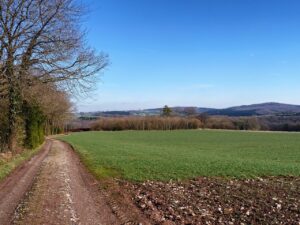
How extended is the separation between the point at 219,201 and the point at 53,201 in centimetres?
516

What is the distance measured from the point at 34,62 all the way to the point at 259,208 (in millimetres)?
19104

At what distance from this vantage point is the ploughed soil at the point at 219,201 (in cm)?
947

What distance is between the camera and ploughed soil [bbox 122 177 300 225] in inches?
373

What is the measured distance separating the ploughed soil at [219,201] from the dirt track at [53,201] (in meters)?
1.30

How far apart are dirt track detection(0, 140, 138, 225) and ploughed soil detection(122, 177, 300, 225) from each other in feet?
4.28

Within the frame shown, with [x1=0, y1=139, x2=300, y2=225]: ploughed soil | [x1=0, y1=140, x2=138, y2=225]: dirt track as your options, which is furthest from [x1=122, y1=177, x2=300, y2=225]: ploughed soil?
[x1=0, y1=140, x2=138, y2=225]: dirt track

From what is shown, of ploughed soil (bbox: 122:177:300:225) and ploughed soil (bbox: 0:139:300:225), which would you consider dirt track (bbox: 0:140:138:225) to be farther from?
ploughed soil (bbox: 122:177:300:225)

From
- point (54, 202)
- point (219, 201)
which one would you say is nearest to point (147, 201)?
point (219, 201)

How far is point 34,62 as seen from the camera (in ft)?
80.7

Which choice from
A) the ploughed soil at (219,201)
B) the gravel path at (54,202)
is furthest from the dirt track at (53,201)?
the ploughed soil at (219,201)

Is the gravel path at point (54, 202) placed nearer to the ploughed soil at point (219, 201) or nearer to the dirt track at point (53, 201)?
the dirt track at point (53, 201)

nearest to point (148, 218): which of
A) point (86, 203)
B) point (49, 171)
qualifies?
point (86, 203)

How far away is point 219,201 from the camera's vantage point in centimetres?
1123

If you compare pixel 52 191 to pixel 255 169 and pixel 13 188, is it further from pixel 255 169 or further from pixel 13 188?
pixel 255 169
